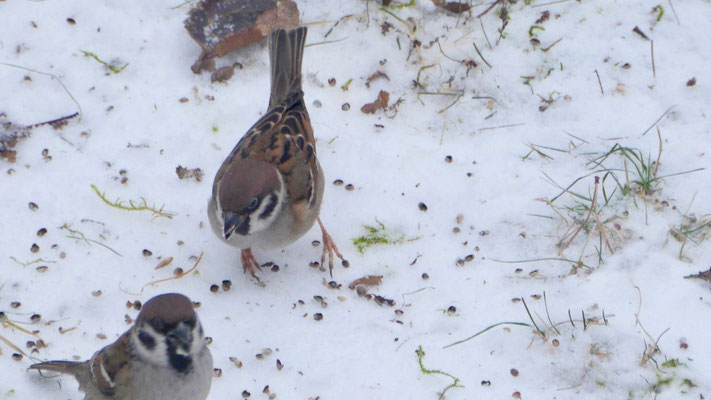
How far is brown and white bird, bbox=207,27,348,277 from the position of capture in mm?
3926

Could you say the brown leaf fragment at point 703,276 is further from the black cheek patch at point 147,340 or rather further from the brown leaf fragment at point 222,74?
the brown leaf fragment at point 222,74

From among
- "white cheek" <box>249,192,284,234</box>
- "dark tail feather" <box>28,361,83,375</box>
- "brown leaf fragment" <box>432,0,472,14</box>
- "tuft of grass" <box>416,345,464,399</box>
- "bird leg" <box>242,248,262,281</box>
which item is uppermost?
"brown leaf fragment" <box>432,0,472,14</box>

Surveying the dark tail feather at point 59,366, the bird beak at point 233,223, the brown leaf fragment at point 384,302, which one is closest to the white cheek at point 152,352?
the dark tail feather at point 59,366

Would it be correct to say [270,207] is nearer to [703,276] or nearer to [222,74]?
[222,74]

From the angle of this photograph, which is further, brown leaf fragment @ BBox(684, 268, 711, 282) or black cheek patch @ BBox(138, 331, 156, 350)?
brown leaf fragment @ BBox(684, 268, 711, 282)

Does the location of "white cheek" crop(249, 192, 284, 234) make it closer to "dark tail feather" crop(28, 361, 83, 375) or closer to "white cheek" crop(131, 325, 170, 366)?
"white cheek" crop(131, 325, 170, 366)

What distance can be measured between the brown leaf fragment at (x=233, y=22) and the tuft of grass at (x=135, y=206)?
41.9 inches

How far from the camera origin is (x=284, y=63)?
15.3 feet

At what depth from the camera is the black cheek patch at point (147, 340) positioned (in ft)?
10.9

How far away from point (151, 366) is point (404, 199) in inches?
68.6

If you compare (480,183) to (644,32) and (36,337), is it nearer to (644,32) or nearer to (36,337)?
(644,32)

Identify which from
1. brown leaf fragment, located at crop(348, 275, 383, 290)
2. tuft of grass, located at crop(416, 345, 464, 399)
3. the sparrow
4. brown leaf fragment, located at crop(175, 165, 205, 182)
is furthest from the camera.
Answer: brown leaf fragment, located at crop(175, 165, 205, 182)

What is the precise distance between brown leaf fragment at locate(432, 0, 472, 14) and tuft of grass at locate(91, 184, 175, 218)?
83.4 inches

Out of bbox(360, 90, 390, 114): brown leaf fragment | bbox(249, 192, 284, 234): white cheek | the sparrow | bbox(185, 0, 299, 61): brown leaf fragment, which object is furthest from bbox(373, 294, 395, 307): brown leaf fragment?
bbox(185, 0, 299, 61): brown leaf fragment
